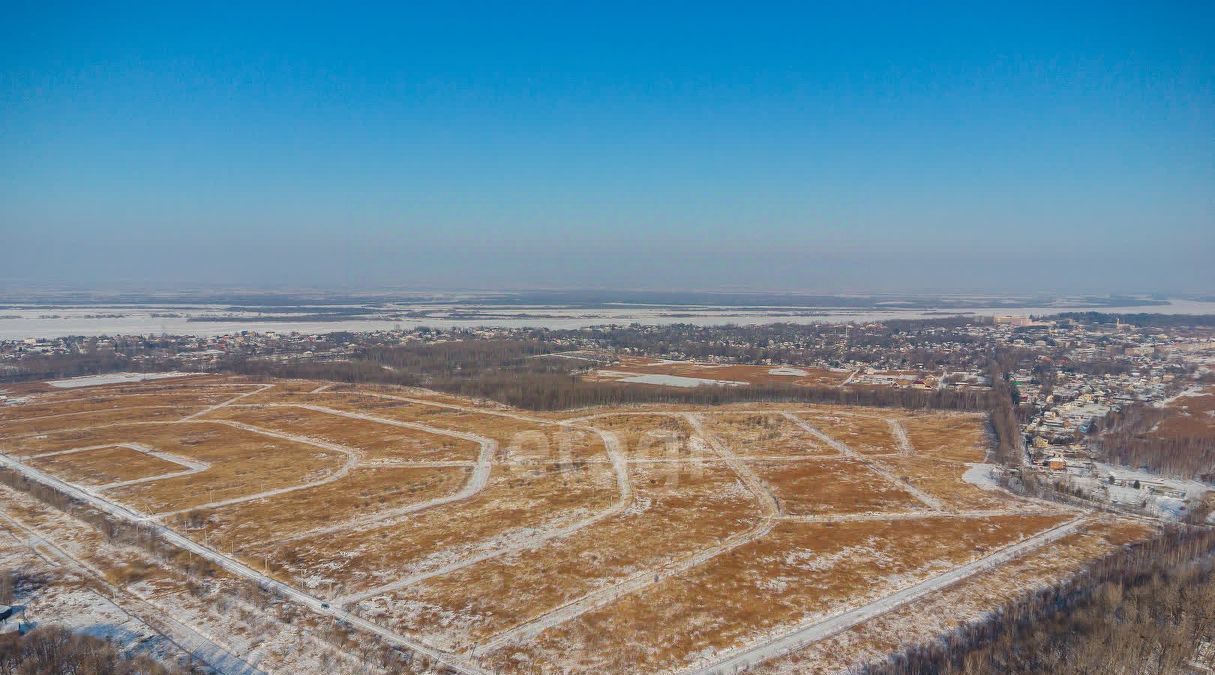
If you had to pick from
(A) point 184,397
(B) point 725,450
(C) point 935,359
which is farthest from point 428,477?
(C) point 935,359

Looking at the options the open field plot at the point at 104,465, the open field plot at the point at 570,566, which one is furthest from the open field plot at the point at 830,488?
the open field plot at the point at 104,465

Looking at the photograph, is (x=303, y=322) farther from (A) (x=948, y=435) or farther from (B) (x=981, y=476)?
(B) (x=981, y=476)

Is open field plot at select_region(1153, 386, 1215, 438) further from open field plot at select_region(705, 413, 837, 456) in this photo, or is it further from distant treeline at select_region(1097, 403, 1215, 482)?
open field plot at select_region(705, 413, 837, 456)

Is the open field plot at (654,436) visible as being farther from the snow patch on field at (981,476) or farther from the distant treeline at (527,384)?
the snow patch on field at (981,476)

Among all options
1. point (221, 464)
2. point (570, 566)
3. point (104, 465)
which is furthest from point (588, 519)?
point (104, 465)

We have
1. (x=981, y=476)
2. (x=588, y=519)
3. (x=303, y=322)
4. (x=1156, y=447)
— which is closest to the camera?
(x=588, y=519)

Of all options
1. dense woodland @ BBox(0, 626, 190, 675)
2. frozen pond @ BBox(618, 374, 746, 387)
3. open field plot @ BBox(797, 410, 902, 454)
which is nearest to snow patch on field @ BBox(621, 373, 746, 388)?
frozen pond @ BBox(618, 374, 746, 387)
